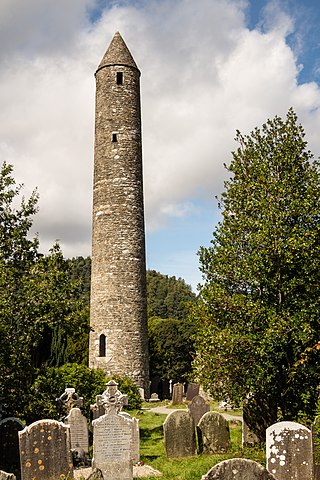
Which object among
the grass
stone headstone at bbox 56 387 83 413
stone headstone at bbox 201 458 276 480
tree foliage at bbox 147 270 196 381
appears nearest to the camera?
stone headstone at bbox 201 458 276 480

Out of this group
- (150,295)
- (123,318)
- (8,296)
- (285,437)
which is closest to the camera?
(285,437)

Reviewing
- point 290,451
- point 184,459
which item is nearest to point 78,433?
point 184,459

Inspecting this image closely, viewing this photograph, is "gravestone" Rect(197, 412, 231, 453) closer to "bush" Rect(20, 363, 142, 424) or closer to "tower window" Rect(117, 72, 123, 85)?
"bush" Rect(20, 363, 142, 424)

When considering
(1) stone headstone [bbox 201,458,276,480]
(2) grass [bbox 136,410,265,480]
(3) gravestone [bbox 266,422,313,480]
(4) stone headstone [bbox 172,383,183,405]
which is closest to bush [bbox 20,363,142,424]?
(2) grass [bbox 136,410,265,480]

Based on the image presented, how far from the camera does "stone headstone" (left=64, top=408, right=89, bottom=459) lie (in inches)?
469

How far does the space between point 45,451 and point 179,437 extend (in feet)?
10.9

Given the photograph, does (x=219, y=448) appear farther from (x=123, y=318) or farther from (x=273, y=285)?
(x=123, y=318)

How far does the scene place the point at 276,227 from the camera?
11.4 meters

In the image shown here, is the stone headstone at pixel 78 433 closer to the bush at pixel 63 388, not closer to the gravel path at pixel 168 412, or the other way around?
the bush at pixel 63 388

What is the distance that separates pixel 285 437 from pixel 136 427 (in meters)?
3.87

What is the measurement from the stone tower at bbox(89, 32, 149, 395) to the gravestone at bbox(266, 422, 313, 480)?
12.8 metres

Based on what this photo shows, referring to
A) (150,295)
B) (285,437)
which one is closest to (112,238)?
(285,437)

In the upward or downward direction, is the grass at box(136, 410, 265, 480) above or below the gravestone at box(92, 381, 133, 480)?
below

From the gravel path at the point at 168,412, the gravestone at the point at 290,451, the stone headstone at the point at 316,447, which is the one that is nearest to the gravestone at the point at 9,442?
the gravestone at the point at 290,451
